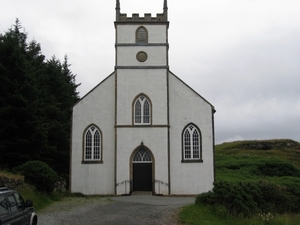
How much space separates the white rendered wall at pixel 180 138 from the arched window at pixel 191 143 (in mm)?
247

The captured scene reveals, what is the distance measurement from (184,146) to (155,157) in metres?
2.18

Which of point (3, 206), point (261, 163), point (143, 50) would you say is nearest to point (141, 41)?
point (143, 50)

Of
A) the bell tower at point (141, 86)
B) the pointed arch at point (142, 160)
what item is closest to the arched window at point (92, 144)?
the bell tower at point (141, 86)

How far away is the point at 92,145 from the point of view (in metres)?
25.2

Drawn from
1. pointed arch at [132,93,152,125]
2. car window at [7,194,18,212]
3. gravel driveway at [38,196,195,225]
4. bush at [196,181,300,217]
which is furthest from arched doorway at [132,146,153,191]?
car window at [7,194,18,212]

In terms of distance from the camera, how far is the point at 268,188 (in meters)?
18.5

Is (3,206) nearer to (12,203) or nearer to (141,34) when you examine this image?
(12,203)

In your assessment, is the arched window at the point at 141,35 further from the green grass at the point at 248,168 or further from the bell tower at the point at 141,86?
the green grass at the point at 248,168

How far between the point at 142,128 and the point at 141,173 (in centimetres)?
303

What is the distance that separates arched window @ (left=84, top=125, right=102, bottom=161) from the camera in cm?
2519

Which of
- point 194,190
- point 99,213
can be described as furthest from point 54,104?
point 99,213

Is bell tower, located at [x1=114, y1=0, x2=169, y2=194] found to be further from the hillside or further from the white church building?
the hillside

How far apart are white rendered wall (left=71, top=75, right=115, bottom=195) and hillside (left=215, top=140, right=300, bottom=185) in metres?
11.8

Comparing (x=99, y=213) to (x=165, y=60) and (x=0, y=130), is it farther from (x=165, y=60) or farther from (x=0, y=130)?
(x=165, y=60)
